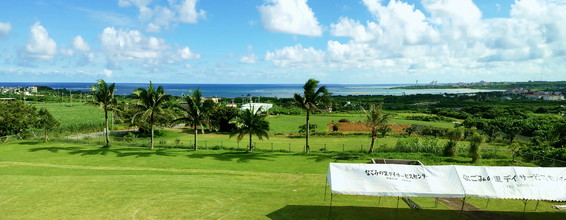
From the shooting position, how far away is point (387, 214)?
15203mm

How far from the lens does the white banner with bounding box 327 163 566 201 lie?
14.0m

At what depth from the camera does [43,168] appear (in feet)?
81.5

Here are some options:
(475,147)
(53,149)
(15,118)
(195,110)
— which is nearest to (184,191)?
(195,110)

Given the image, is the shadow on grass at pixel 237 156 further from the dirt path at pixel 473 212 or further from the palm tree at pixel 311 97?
the dirt path at pixel 473 212

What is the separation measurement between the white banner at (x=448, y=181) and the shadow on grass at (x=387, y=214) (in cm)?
161

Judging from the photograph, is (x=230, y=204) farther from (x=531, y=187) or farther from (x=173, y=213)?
(x=531, y=187)

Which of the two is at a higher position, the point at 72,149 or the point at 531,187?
the point at 531,187

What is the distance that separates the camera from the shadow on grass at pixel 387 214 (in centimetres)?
1489

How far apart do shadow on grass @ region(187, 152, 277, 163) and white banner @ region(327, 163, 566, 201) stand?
14644 mm

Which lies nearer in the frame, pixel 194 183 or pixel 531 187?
pixel 531 187

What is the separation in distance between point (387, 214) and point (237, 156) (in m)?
17.3

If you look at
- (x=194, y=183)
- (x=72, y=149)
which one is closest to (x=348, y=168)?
(x=194, y=183)

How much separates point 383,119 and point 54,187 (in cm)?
2732

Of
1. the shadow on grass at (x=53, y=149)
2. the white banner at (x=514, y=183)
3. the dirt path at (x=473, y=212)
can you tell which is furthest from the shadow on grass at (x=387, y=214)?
A: the shadow on grass at (x=53, y=149)
